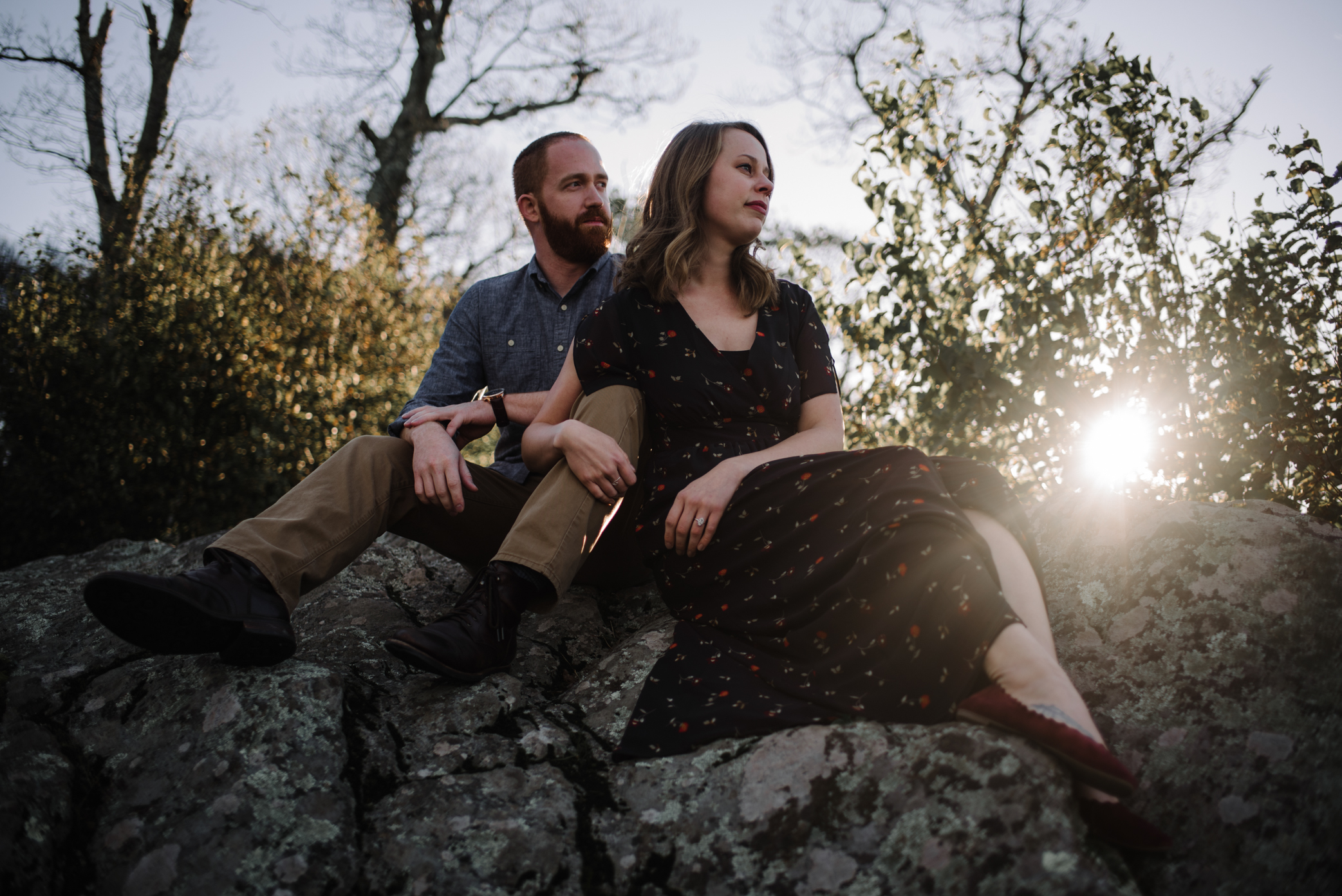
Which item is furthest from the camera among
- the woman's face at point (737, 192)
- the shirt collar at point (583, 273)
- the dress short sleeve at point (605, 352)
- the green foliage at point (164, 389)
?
the green foliage at point (164, 389)

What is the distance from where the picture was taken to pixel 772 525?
5.92 ft

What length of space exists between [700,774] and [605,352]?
48.5 inches

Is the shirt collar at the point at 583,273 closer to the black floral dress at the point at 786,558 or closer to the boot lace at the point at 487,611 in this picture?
the black floral dress at the point at 786,558

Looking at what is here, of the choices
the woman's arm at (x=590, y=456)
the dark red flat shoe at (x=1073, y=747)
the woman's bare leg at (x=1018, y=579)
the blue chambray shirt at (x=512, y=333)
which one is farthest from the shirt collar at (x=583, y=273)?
the dark red flat shoe at (x=1073, y=747)

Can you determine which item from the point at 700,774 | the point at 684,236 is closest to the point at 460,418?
the point at 684,236

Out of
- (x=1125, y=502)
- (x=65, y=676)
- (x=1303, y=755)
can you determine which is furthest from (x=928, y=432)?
(x=65, y=676)

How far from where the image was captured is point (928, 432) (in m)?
3.06

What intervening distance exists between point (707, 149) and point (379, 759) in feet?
6.41

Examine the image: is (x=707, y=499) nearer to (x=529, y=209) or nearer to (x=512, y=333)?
(x=512, y=333)

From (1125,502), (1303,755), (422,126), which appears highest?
(422,126)

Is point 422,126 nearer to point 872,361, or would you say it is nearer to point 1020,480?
point 872,361

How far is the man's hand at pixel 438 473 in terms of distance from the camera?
2.12 meters

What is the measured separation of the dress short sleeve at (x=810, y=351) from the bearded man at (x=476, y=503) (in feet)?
1.72

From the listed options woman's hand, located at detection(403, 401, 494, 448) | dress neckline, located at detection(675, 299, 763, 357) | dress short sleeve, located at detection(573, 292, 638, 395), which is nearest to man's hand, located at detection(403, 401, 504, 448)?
woman's hand, located at detection(403, 401, 494, 448)
